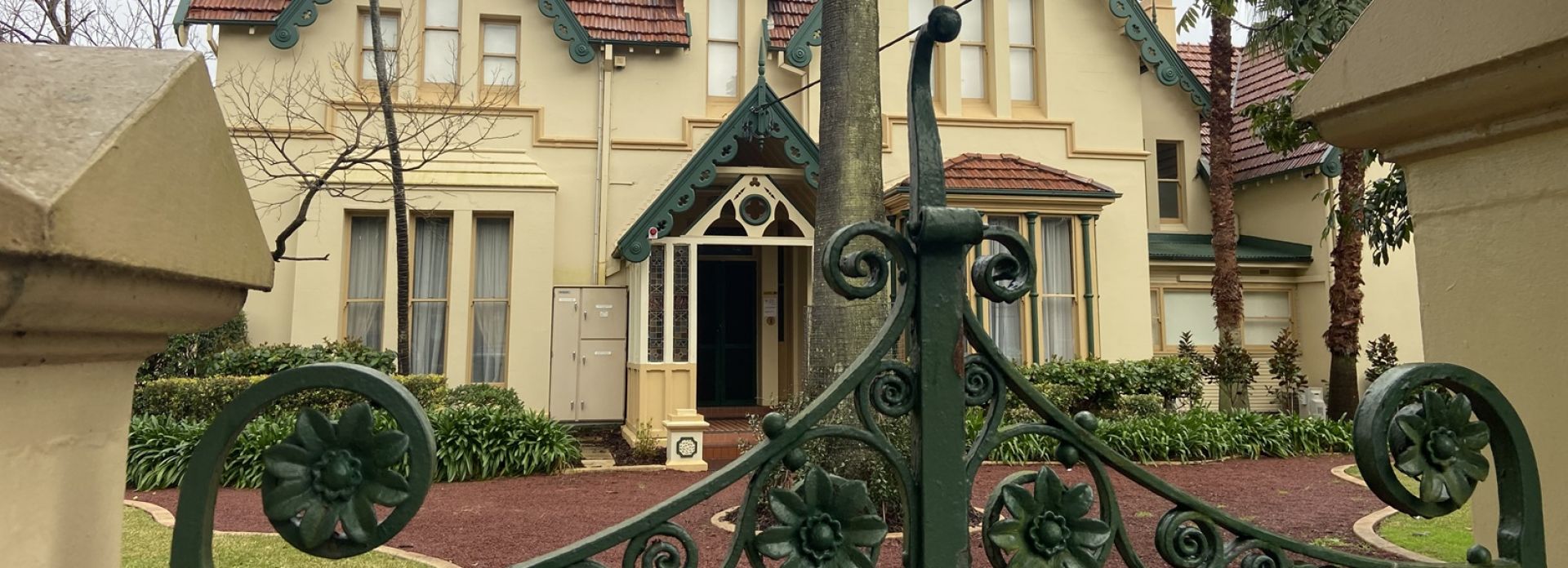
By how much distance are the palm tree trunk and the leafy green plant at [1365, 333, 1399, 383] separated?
279 cm

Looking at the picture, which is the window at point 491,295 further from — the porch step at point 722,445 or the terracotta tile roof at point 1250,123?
the terracotta tile roof at point 1250,123

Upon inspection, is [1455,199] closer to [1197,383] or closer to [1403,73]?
[1403,73]

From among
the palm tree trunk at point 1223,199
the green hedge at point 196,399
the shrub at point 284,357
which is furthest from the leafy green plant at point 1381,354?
the green hedge at point 196,399

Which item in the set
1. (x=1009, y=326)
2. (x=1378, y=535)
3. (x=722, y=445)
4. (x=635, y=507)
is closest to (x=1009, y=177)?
(x=1009, y=326)

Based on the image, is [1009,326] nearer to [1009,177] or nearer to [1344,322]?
[1009,177]

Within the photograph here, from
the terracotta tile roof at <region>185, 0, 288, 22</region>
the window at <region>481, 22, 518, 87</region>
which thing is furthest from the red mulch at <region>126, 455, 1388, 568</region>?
the terracotta tile roof at <region>185, 0, 288, 22</region>

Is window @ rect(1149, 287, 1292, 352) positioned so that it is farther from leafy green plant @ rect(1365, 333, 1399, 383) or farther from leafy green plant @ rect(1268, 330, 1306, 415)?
leafy green plant @ rect(1365, 333, 1399, 383)

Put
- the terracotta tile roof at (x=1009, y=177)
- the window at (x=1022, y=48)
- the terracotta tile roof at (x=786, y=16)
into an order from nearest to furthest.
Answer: the terracotta tile roof at (x=1009, y=177), the terracotta tile roof at (x=786, y=16), the window at (x=1022, y=48)

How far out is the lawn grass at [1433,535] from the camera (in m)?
5.98

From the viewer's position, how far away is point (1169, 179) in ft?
55.5

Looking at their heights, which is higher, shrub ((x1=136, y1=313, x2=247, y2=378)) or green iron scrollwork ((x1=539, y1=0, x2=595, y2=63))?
green iron scrollwork ((x1=539, y1=0, x2=595, y2=63))

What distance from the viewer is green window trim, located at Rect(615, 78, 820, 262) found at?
1049cm

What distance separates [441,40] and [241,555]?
9.39 meters

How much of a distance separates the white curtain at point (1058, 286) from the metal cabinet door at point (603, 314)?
20.9 ft
